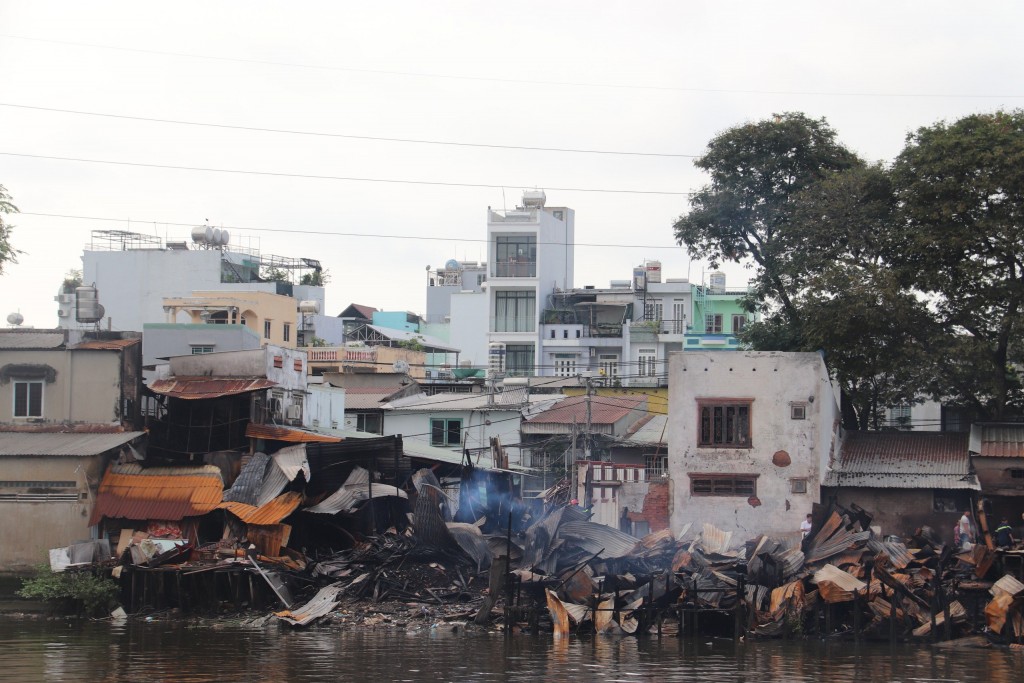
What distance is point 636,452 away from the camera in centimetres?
4681

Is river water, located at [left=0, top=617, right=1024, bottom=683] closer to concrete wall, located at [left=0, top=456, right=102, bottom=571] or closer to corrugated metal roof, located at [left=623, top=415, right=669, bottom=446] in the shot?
concrete wall, located at [left=0, top=456, right=102, bottom=571]

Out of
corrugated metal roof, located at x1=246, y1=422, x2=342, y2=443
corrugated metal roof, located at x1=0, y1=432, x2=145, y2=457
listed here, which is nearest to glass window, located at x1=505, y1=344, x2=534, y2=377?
corrugated metal roof, located at x1=246, y1=422, x2=342, y2=443

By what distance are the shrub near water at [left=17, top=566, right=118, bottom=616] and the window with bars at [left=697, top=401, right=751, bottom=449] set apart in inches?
662

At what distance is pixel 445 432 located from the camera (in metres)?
54.0

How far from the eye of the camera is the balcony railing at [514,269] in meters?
74.1

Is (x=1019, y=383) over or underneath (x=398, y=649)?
over

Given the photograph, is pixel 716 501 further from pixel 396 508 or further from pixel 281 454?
pixel 281 454

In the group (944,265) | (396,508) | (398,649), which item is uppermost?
(944,265)

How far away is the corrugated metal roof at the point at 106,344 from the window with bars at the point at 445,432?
15278mm

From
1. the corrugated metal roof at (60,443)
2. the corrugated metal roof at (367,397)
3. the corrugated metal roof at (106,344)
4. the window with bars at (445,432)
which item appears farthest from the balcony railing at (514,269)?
the corrugated metal roof at (60,443)

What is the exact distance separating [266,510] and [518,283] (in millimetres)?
37826

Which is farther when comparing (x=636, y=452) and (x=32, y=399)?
(x=636, y=452)

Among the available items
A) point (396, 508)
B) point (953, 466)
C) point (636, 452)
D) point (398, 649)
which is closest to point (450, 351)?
point (636, 452)

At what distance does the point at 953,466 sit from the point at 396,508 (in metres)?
16.4
